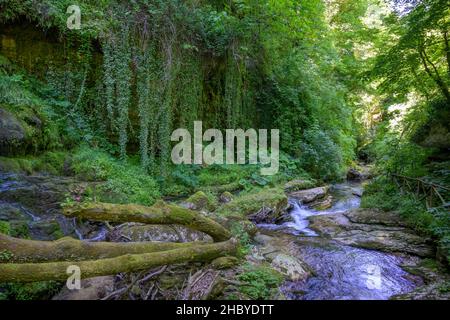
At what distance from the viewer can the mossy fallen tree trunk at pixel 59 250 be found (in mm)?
2783

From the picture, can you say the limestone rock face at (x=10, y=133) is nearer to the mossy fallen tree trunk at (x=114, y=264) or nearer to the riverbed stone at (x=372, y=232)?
the mossy fallen tree trunk at (x=114, y=264)

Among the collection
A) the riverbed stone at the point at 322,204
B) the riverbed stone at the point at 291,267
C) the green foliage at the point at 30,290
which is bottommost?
the riverbed stone at the point at 291,267

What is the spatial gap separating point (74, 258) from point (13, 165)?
3795 mm

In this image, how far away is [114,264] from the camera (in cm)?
311

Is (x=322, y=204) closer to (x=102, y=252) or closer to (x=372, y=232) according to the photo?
(x=372, y=232)

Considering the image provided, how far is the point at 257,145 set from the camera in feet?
41.7

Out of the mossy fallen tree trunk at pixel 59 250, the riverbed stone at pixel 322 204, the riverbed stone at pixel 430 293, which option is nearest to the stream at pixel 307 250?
the riverbed stone at pixel 430 293

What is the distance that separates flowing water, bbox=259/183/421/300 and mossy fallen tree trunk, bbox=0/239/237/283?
1210 millimetres

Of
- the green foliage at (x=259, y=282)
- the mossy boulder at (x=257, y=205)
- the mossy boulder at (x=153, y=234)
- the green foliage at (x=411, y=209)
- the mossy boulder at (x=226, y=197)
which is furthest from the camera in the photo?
the mossy boulder at (x=226, y=197)

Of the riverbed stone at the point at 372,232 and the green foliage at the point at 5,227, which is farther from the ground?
the green foliage at the point at 5,227

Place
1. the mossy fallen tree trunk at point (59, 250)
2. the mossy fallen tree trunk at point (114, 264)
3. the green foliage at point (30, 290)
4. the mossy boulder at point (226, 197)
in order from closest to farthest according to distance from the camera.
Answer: the mossy fallen tree trunk at point (114, 264)
the mossy fallen tree trunk at point (59, 250)
the green foliage at point (30, 290)
the mossy boulder at point (226, 197)

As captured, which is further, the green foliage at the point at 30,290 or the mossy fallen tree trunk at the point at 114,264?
the green foliage at the point at 30,290

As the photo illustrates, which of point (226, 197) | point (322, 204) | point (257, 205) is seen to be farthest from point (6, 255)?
point (322, 204)

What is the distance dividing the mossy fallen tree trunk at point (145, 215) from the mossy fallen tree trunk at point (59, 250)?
339 mm
